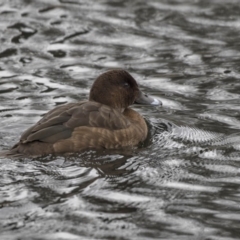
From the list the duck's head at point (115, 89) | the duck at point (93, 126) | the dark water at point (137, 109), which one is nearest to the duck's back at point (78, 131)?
the duck at point (93, 126)

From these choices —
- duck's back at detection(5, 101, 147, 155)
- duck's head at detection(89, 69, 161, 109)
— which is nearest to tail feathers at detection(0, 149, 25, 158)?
duck's back at detection(5, 101, 147, 155)

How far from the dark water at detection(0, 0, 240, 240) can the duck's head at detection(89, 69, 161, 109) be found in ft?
1.43

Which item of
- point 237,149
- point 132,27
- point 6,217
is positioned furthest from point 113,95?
point 132,27

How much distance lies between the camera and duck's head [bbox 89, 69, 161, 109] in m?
8.37

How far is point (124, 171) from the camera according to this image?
7.14 meters

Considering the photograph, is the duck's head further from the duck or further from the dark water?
the dark water

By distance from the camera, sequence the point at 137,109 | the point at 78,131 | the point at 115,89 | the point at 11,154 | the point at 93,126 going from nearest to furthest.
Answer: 1. the point at 11,154
2. the point at 78,131
3. the point at 93,126
4. the point at 115,89
5. the point at 137,109

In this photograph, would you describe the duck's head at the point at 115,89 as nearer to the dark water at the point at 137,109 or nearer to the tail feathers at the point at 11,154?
the dark water at the point at 137,109

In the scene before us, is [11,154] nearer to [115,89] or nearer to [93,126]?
[93,126]

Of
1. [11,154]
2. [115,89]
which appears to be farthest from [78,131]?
[115,89]

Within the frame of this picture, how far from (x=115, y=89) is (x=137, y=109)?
→ 1.11 meters

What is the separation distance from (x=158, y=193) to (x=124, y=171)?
25.2 inches

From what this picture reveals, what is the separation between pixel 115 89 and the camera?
331 inches

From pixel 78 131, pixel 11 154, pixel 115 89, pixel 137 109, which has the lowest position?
pixel 137 109
